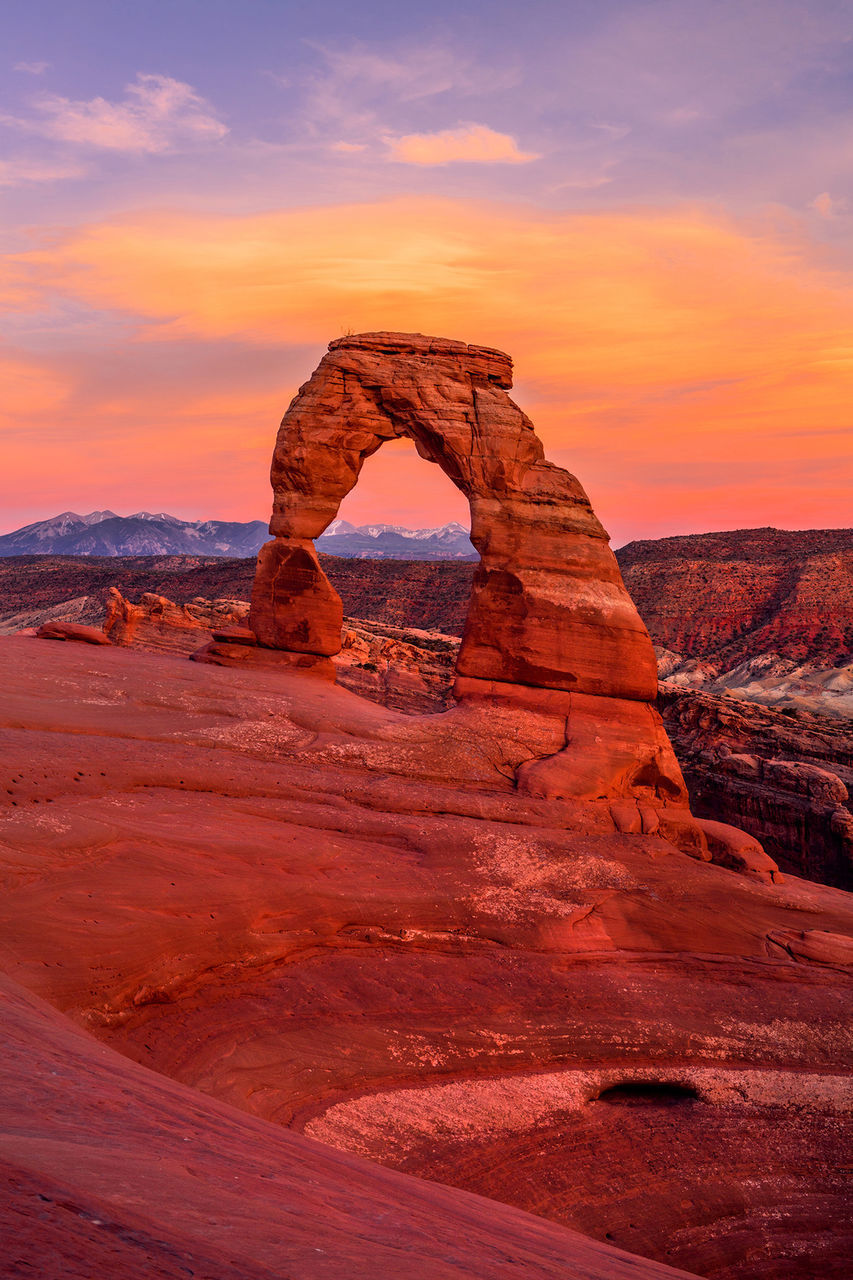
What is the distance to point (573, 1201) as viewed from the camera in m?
8.55

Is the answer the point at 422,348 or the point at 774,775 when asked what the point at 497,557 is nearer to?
the point at 422,348

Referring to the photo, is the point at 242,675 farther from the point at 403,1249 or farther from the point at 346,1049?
the point at 403,1249

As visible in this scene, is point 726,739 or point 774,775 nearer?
point 774,775

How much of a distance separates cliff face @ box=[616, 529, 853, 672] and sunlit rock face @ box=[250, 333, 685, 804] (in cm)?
4738

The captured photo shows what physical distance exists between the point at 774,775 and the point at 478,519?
1527cm

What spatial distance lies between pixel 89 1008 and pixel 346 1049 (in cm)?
279

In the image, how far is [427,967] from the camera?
35.4 feet

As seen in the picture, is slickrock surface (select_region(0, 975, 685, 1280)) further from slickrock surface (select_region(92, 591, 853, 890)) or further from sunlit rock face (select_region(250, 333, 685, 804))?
slickrock surface (select_region(92, 591, 853, 890))

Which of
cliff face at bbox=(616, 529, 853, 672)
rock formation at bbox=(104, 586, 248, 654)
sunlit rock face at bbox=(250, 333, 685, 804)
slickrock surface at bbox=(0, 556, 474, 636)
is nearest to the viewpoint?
sunlit rock face at bbox=(250, 333, 685, 804)

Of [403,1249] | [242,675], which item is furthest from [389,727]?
[403,1249]

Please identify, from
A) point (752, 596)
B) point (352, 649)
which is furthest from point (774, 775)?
point (752, 596)

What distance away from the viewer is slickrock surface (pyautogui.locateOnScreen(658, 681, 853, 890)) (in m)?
25.3

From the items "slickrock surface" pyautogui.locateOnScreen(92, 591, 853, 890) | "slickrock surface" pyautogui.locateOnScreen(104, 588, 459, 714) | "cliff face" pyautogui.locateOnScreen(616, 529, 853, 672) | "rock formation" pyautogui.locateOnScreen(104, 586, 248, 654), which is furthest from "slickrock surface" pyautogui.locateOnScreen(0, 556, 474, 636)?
"rock formation" pyautogui.locateOnScreen(104, 586, 248, 654)

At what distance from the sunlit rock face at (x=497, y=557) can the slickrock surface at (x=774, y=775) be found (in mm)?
11390
